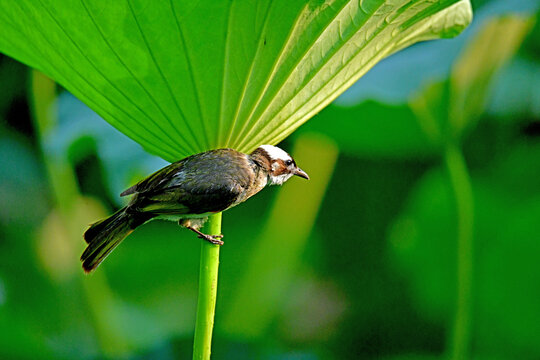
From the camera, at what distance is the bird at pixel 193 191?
0.52 m

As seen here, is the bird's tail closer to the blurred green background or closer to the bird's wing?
the bird's wing

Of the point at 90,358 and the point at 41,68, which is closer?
the point at 41,68

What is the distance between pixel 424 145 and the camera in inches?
51.9

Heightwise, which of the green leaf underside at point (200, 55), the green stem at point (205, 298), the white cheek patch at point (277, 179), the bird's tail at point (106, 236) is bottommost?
the green stem at point (205, 298)

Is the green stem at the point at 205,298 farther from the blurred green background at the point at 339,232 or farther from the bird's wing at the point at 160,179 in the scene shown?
the blurred green background at the point at 339,232

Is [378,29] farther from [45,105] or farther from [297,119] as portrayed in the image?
[45,105]

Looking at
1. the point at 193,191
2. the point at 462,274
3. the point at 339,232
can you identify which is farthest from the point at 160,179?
the point at 339,232

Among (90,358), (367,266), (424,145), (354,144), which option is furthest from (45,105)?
(367,266)

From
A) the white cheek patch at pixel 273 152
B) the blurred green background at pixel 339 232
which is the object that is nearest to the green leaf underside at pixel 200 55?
the white cheek patch at pixel 273 152

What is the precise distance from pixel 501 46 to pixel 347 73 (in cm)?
70

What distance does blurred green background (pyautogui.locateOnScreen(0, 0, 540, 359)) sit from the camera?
3.74 feet

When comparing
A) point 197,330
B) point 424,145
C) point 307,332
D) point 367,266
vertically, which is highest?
point 424,145

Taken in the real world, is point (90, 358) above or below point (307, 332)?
below

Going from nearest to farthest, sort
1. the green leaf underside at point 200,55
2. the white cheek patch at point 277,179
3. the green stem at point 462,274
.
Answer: the green leaf underside at point 200,55, the white cheek patch at point 277,179, the green stem at point 462,274
